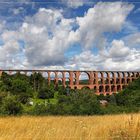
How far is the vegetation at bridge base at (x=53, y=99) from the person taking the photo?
21.9 m

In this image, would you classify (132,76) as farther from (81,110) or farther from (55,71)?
(81,110)

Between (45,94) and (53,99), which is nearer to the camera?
(53,99)

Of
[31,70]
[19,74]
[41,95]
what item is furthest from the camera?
[31,70]

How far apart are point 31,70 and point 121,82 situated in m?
29.5

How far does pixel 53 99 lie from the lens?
58.9m

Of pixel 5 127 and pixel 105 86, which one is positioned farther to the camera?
pixel 105 86

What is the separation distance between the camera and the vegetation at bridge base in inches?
862

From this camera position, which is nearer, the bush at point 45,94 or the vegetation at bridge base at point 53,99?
the vegetation at bridge base at point 53,99

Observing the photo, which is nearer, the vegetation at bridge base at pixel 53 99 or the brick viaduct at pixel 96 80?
the vegetation at bridge base at pixel 53 99

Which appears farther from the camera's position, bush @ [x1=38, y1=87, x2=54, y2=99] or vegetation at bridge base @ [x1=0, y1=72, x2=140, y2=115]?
bush @ [x1=38, y1=87, x2=54, y2=99]

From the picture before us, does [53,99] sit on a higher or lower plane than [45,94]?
lower

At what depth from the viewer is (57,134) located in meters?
4.36

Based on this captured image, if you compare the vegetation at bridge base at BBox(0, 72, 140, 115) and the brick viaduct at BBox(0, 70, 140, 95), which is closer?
the vegetation at bridge base at BBox(0, 72, 140, 115)

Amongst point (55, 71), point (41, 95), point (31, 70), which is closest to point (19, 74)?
point (31, 70)
